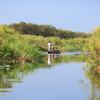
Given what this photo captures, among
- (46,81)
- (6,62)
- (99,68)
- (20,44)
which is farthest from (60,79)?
(20,44)

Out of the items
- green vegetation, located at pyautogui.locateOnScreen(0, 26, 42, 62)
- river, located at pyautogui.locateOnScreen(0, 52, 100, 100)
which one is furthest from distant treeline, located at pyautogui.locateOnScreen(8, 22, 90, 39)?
river, located at pyautogui.locateOnScreen(0, 52, 100, 100)

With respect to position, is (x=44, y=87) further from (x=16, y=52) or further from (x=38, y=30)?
(x=38, y=30)

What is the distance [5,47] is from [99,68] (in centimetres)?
703

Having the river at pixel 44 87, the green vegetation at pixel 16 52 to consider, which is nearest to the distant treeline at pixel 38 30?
the green vegetation at pixel 16 52

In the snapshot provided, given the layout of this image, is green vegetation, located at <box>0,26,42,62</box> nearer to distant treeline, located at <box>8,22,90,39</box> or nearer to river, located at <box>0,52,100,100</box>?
river, located at <box>0,52,100,100</box>

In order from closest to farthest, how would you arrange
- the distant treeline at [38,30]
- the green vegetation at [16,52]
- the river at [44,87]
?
the river at [44,87]
the green vegetation at [16,52]
the distant treeline at [38,30]

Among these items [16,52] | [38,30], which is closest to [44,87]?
[16,52]

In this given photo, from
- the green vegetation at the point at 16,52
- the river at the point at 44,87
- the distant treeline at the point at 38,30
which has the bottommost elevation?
the river at the point at 44,87

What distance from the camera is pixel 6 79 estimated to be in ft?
59.4

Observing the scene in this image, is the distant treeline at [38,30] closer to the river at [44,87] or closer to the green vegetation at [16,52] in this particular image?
the green vegetation at [16,52]

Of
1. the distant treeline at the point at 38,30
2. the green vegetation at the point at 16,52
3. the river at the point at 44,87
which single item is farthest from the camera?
the distant treeline at the point at 38,30

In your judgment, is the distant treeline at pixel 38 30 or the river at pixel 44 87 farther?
the distant treeline at pixel 38 30

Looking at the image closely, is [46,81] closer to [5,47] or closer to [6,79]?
[6,79]

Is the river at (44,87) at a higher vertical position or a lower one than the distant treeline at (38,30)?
lower
